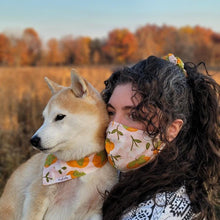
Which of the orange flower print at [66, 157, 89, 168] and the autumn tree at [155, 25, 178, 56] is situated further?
the autumn tree at [155, 25, 178, 56]

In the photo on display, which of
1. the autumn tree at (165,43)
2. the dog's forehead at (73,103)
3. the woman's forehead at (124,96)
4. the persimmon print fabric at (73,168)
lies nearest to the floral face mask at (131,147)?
the woman's forehead at (124,96)

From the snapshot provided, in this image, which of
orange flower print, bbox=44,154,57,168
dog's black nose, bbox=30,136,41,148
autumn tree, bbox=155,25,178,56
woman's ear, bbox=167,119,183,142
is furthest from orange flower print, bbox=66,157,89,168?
autumn tree, bbox=155,25,178,56

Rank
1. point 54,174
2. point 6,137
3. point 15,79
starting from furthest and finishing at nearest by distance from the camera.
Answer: point 15,79, point 6,137, point 54,174

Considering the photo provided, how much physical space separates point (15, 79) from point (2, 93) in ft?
4.88

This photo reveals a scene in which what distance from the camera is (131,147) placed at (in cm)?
185

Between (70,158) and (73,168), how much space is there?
84mm

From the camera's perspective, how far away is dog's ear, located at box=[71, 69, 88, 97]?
7.36ft

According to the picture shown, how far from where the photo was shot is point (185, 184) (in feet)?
6.06

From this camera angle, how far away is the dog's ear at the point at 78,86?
2.24 metres

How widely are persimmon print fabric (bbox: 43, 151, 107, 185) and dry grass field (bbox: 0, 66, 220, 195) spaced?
2.78 metres

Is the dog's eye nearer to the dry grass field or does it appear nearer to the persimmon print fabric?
the persimmon print fabric

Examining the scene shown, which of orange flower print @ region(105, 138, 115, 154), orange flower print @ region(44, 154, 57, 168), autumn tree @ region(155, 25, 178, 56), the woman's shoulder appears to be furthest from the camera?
autumn tree @ region(155, 25, 178, 56)

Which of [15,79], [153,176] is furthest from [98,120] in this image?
[15,79]

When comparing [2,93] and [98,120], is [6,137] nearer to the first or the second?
[2,93]
